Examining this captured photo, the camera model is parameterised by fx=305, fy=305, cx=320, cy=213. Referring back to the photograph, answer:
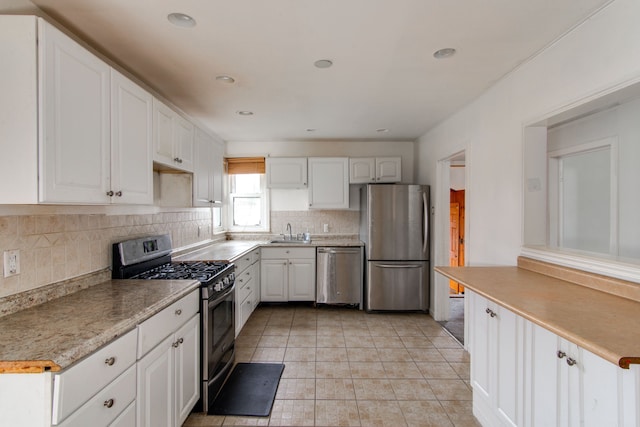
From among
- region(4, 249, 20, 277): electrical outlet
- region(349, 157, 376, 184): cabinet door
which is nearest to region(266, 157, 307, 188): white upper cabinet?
region(349, 157, 376, 184): cabinet door

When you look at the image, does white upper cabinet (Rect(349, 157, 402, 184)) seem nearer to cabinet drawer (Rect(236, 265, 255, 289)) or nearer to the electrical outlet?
cabinet drawer (Rect(236, 265, 255, 289))

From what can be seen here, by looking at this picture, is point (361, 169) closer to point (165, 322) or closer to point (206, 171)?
point (206, 171)

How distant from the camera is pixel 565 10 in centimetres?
159

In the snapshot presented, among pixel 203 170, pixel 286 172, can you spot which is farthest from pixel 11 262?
pixel 286 172

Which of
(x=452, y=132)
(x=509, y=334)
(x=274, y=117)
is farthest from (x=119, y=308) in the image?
(x=452, y=132)

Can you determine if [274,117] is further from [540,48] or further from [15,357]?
[15,357]

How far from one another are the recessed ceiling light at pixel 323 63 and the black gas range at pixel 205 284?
1.72 metres

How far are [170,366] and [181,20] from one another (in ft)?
6.29

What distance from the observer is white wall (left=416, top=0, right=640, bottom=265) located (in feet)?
4.98

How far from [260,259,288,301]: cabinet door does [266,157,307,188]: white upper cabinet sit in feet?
3.67

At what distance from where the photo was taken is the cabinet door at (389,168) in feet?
14.6

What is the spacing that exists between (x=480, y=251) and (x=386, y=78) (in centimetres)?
172

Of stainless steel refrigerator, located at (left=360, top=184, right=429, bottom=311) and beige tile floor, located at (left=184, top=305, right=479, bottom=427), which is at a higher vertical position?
stainless steel refrigerator, located at (left=360, top=184, right=429, bottom=311)

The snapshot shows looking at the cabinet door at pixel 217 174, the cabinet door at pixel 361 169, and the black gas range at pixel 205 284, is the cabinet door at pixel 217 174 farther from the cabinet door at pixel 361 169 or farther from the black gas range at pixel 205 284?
the cabinet door at pixel 361 169
